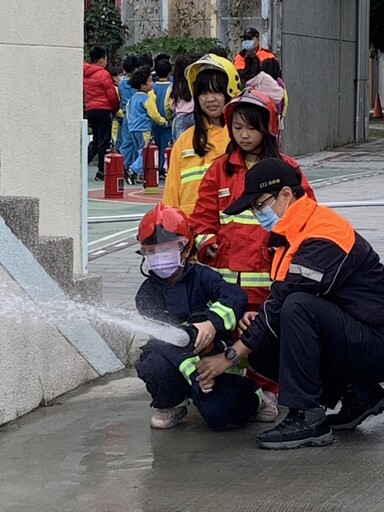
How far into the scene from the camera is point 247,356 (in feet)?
17.3

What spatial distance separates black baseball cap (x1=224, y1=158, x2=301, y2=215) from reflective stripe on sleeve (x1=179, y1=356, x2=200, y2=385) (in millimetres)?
706

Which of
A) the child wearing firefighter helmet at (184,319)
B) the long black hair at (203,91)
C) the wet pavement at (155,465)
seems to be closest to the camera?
the wet pavement at (155,465)

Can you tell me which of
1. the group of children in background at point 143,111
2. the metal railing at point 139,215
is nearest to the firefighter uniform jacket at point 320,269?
the metal railing at point 139,215

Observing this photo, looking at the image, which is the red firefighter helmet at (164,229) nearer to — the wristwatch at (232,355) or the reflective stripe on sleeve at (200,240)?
the reflective stripe on sleeve at (200,240)

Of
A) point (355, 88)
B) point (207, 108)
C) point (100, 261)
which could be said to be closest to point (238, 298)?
point (207, 108)

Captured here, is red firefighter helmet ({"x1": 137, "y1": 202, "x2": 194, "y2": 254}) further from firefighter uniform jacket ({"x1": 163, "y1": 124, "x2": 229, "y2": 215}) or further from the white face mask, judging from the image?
firefighter uniform jacket ({"x1": 163, "y1": 124, "x2": 229, "y2": 215})

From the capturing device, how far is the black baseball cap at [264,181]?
5086mm

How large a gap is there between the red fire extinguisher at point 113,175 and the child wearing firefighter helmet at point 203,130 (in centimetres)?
829

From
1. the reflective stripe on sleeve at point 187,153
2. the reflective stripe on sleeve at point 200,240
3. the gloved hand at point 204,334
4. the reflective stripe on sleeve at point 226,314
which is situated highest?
the reflective stripe on sleeve at point 187,153

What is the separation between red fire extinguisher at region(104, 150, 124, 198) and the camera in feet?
46.9

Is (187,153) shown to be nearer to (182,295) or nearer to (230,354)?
(182,295)

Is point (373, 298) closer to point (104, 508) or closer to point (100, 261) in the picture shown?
point (104, 508)

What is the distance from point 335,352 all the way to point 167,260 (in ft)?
2.92

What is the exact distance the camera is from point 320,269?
4.88 metres
